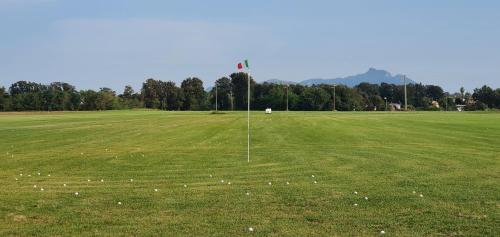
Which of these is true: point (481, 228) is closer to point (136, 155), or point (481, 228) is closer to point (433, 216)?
point (433, 216)

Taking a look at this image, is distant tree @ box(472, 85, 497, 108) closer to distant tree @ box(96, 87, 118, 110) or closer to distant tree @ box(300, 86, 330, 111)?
distant tree @ box(300, 86, 330, 111)

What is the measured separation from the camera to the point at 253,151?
23.9m

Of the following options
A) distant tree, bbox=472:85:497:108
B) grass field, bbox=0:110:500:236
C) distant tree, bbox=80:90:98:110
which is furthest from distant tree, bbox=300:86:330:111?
grass field, bbox=0:110:500:236

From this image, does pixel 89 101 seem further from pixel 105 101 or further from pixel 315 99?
pixel 315 99

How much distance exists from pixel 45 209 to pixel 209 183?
458 centimetres

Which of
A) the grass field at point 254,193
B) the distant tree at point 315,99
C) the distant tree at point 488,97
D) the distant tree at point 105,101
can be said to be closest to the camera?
the grass field at point 254,193

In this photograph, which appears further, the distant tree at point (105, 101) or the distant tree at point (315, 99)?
the distant tree at point (315, 99)

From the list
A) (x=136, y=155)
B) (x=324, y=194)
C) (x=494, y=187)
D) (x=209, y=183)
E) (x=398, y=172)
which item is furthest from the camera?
(x=136, y=155)

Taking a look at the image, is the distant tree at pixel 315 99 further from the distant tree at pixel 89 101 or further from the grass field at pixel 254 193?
the grass field at pixel 254 193

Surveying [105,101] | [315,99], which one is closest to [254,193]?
[105,101]

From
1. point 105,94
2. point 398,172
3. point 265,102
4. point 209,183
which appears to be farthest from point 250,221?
point 265,102

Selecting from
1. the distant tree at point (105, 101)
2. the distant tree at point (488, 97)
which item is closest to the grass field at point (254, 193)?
the distant tree at point (105, 101)

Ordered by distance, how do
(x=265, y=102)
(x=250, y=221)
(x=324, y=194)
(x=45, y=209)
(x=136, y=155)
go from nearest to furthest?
(x=250, y=221) → (x=45, y=209) → (x=324, y=194) → (x=136, y=155) → (x=265, y=102)

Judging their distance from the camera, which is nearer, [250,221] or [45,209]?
[250,221]
